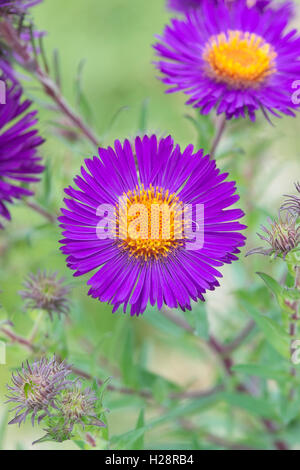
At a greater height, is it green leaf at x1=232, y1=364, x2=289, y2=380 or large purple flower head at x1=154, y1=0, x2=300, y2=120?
large purple flower head at x1=154, y1=0, x2=300, y2=120

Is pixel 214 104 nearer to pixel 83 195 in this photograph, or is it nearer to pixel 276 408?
pixel 83 195

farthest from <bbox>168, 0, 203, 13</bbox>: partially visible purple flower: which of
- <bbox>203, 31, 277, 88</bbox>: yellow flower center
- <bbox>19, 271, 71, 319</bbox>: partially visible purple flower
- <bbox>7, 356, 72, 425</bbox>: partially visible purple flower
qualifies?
<bbox>7, 356, 72, 425</bbox>: partially visible purple flower

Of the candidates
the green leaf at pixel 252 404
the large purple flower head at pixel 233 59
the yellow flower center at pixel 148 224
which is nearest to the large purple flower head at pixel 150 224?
→ the yellow flower center at pixel 148 224

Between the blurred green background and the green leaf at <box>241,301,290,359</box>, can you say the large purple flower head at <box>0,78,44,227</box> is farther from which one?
the green leaf at <box>241,301,290,359</box>

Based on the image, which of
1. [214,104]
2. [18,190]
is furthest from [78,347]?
[214,104]

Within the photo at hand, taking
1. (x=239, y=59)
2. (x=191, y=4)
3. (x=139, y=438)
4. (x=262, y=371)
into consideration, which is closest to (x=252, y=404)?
(x=262, y=371)
